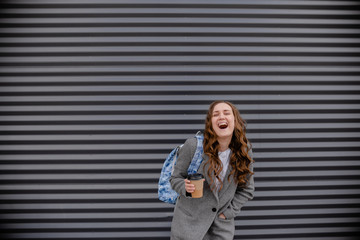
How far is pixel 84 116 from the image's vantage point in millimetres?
2932

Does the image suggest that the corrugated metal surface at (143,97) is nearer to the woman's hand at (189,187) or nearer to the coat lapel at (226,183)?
the coat lapel at (226,183)

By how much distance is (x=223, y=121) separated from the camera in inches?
70.6

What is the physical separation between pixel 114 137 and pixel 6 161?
1528 mm

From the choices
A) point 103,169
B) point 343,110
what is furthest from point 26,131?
point 343,110

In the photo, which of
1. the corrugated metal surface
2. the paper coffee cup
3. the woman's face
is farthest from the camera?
the corrugated metal surface

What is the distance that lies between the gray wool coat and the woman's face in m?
0.26

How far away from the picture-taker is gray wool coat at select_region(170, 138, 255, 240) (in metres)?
1.84

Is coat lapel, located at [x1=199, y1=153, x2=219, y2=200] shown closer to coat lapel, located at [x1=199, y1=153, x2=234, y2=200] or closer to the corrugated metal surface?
coat lapel, located at [x1=199, y1=153, x2=234, y2=200]

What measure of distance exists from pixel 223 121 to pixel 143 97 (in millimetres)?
1483

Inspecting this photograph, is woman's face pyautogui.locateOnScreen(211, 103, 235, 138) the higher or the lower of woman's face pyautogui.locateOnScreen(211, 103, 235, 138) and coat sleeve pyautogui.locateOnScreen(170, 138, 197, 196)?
the higher

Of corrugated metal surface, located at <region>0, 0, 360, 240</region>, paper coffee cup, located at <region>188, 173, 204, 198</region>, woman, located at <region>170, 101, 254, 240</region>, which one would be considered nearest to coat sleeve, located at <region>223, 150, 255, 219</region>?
woman, located at <region>170, 101, 254, 240</region>

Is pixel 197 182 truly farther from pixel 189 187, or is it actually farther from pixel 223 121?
pixel 223 121

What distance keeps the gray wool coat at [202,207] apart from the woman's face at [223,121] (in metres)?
0.26

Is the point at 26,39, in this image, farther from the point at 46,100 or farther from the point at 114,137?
the point at 114,137
